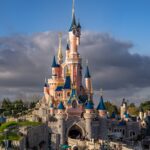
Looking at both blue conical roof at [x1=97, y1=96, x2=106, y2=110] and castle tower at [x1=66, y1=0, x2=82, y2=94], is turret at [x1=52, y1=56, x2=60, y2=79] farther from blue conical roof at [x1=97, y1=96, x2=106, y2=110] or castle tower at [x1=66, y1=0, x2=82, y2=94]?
blue conical roof at [x1=97, y1=96, x2=106, y2=110]

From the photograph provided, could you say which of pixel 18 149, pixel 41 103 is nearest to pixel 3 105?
pixel 41 103

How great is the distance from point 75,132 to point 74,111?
144 inches

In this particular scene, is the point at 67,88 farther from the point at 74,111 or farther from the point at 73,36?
the point at 73,36

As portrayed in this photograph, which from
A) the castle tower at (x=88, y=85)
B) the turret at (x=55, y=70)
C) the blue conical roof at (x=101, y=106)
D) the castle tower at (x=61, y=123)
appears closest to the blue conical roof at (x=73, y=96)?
the blue conical roof at (x=101, y=106)

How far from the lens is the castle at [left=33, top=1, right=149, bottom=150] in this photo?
71625mm

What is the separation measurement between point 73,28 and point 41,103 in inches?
623

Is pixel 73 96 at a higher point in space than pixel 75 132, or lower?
higher

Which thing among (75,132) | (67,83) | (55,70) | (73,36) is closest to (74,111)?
(75,132)

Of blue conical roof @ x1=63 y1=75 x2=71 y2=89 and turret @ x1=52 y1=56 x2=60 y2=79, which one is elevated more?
turret @ x1=52 y1=56 x2=60 y2=79

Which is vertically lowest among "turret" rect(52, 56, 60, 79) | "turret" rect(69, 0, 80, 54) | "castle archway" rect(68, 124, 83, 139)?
"castle archway" rect(68, 124, 83, 139)

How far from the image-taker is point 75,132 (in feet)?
245

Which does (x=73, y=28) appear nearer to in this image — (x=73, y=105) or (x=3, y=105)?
(x=73, y=105)

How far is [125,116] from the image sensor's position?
273ft

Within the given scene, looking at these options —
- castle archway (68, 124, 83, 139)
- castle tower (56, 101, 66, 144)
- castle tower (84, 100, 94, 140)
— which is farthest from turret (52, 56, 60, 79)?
castle tower (84, 100, 94, 140)
